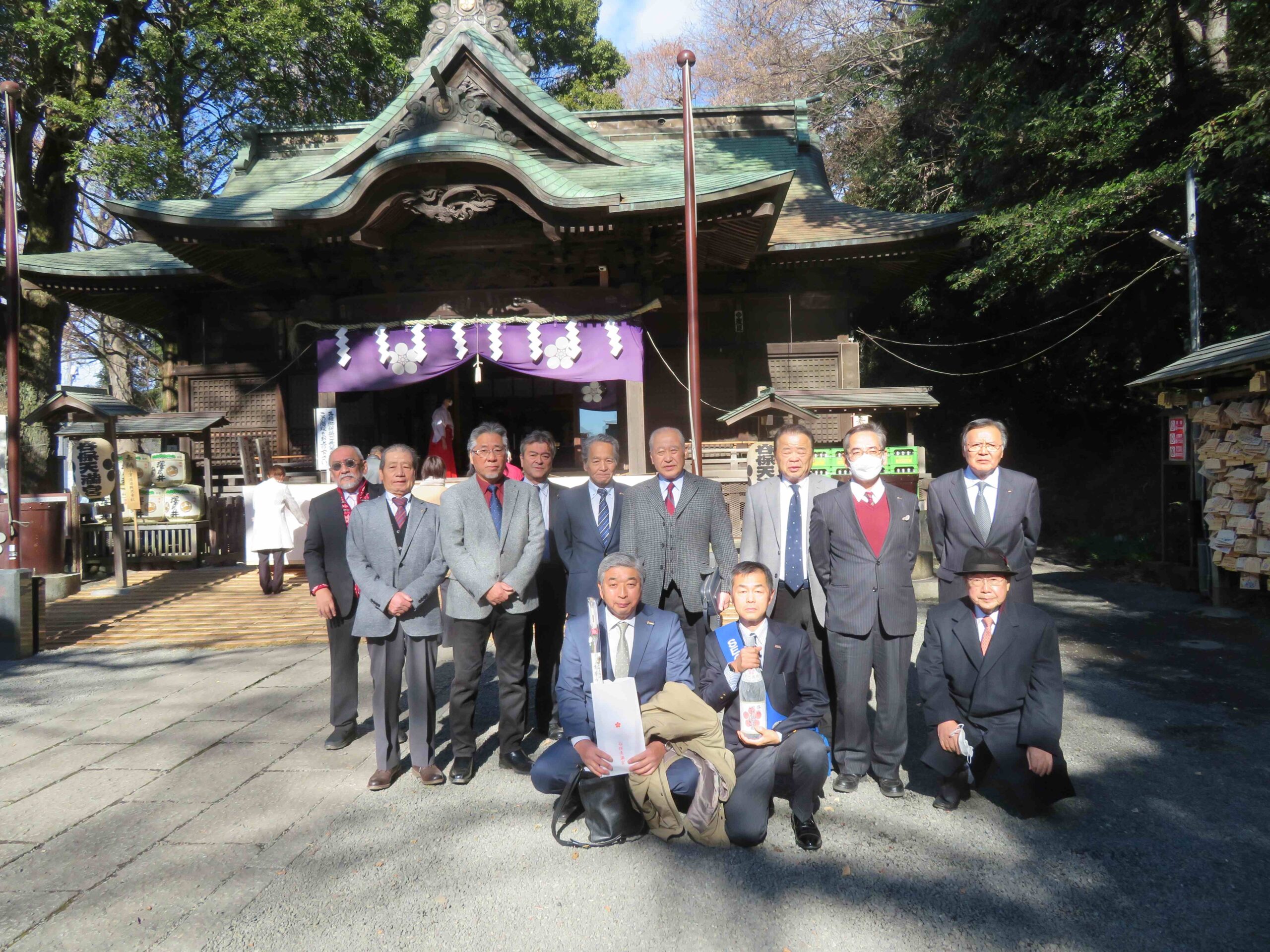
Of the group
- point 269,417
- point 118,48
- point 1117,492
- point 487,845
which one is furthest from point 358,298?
point 1117,492

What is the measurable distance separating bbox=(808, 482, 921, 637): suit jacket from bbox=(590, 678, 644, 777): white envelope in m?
1.14

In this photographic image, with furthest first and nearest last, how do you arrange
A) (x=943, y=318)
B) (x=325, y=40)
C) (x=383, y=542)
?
(x=943, y=318), (x=325, y=40), (x=383, y=542)

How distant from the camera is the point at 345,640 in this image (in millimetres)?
4473

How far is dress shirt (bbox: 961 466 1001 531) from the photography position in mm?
4035

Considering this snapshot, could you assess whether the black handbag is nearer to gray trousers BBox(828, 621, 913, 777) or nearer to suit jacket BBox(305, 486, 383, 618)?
gray trousers BBox(828, 621, 913, 777)

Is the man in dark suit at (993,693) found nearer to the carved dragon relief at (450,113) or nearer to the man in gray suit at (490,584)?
the man in gray suit at (490,584)

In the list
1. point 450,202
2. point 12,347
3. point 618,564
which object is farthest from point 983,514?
point 12,347

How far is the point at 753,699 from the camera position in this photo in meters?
3.44

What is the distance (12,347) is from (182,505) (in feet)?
10.8

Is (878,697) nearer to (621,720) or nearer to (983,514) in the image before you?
(983,514)

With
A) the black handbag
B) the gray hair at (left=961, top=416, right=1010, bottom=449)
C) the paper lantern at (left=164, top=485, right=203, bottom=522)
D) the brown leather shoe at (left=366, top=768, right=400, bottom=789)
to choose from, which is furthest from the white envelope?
the paper lantern at (left=164, top=485, right=203, bottom=522)

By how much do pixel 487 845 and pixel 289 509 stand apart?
22.2 feet

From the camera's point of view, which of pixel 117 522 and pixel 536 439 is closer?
pixel 536 439

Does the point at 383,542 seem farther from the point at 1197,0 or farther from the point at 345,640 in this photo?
the point at 1197,0
